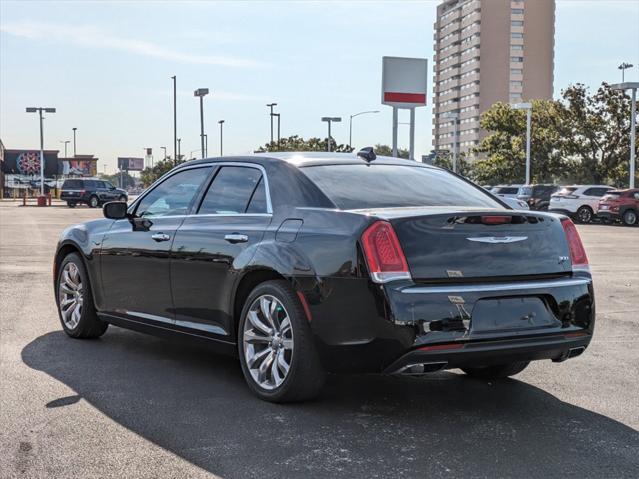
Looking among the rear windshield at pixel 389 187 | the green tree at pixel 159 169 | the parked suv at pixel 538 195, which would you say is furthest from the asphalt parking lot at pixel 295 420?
the green tree at pixel 159 169

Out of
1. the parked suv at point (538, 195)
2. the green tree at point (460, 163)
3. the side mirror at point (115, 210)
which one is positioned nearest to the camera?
the side mirror at point (115, 210)

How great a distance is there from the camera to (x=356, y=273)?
462cm

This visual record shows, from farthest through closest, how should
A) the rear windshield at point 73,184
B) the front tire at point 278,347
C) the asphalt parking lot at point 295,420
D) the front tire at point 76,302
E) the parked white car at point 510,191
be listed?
the rear windshield at point 73,184
the parked white car at point 510,191
the front tire at point 76,302
the front tire at point 278,347
the asphalt parking lot at point 295,420

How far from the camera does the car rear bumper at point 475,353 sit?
4.52 m

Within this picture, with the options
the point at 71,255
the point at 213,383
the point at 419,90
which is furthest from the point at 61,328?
the point at 419,90

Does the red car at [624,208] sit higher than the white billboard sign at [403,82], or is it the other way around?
the white billboard sign at [403,82]

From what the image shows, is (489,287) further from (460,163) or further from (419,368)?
(460,163)

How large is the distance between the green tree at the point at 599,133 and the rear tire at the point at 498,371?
53.4 metres

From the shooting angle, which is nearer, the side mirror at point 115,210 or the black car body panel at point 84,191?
the side mirror at point 115,210

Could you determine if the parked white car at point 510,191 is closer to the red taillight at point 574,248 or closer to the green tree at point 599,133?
the green tree at point 599,133

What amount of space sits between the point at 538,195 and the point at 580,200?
407cm

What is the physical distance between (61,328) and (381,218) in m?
4.27

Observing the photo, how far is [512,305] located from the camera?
4.73 m

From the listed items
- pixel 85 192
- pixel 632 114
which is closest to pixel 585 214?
pixel 632 114
